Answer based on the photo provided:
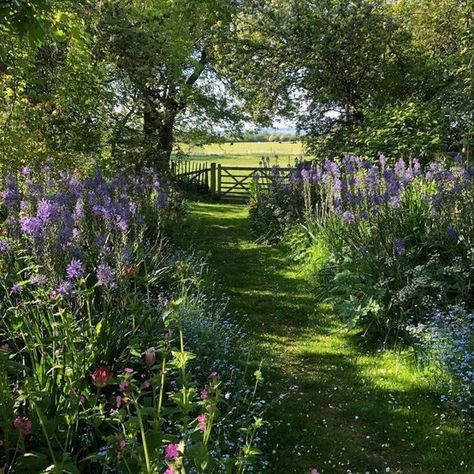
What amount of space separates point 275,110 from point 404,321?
462 inches

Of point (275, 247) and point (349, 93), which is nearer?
point (275, 247)

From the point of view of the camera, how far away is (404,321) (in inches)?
179

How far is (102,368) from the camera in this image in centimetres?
166

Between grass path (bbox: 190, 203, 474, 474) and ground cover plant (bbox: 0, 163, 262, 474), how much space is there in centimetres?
35

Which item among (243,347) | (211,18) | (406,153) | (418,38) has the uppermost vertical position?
(211,18)

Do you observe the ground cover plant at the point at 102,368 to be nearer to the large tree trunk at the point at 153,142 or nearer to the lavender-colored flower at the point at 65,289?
the lavender-colored flower at the point at 65,289

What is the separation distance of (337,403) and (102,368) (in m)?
2.55

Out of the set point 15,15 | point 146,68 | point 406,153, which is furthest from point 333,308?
point 146,68

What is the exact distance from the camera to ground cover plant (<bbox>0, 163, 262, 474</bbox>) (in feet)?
5.84

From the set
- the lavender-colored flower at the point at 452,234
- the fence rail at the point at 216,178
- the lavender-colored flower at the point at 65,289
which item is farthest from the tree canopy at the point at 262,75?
the lavender-colored flower at the point at 65,289

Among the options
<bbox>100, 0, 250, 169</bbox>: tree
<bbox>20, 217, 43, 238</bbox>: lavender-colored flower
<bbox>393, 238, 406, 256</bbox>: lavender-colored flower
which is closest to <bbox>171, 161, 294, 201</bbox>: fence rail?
<bbox>100, 0, 250, 169</bbox>: tree

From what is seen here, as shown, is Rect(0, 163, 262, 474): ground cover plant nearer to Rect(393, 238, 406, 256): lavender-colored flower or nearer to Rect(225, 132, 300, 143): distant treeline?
Rect(393, 238, 406, 256): lavender-colored flower

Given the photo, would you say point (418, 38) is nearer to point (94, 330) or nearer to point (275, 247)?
point (275, 247)

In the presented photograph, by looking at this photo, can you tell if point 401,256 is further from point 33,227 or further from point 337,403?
point 33,227
